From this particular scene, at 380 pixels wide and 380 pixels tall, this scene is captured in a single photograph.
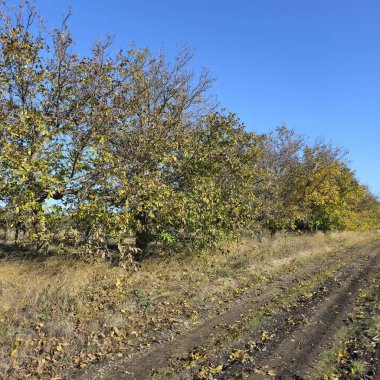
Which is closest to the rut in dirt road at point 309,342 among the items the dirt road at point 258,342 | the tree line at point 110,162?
the dirt road at point 258,342

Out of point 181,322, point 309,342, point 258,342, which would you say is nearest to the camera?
point 309,342

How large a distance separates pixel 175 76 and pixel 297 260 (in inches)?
462

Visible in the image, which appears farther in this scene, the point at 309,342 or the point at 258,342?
the point at 258,342

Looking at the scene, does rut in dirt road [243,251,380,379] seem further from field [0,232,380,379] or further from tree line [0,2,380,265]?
tree line [0,2,380,265]

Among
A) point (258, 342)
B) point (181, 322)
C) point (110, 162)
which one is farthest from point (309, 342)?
point (110, 162)

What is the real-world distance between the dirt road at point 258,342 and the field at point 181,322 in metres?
0.02

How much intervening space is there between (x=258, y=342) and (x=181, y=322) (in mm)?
2014

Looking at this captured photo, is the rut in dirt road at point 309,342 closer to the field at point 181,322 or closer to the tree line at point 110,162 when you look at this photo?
the field at point 181,322

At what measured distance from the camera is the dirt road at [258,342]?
5625mm

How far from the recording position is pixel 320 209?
31375mm

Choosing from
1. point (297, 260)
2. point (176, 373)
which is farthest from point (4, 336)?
point (297, 260)

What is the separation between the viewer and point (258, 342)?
6746 mm

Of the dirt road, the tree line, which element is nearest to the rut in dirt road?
the dirt road

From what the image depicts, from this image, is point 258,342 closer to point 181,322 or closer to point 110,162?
point 181,322
